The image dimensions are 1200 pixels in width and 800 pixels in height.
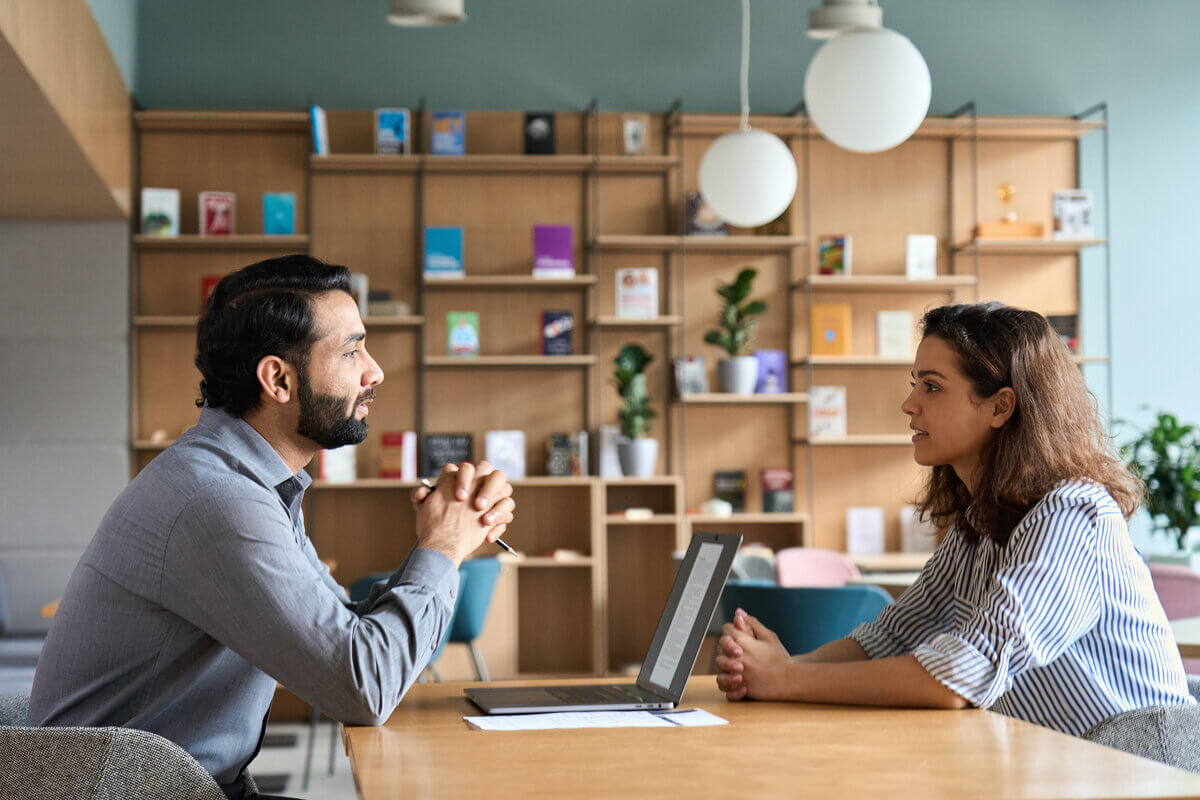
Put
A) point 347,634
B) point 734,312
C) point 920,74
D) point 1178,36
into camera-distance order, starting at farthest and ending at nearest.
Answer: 1. point 1178,36
2. point 734,312
3. point 920,74
4. point 347,634

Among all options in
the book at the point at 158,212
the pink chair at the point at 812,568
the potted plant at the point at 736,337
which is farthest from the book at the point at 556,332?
the book at the point at 158,212

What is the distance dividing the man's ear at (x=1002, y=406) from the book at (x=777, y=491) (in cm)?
469

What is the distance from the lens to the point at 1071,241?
21.5 feet

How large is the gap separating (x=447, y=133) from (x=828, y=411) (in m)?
2.53

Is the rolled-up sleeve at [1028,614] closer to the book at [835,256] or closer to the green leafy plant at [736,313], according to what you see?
the green leafy plant at [736,313]

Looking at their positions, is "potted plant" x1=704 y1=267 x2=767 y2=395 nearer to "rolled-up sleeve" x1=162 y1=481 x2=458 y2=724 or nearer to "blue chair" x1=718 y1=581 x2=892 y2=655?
"blue chair" x1=718 y1=581 x2=892 y2=655

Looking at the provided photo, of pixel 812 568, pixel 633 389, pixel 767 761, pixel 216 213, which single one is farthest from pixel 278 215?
pixel 767 761

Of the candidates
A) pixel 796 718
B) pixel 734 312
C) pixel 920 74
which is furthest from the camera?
pixel 734 312

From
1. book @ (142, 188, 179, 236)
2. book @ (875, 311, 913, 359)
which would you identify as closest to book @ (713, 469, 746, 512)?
book @ (875, 311, 913, 359)

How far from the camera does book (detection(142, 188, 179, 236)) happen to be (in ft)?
20.4

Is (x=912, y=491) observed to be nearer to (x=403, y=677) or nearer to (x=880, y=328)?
(x=880, y=328)

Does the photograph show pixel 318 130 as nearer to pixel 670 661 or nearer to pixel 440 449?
pixel 440 449

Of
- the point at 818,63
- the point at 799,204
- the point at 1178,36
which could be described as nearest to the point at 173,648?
the point at 818,63

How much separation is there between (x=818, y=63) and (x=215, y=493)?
3.22 metres
